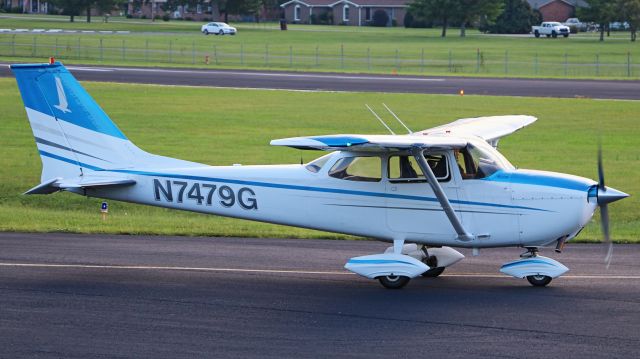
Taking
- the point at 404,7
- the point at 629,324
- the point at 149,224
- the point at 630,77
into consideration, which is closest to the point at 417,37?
the point at 404,7

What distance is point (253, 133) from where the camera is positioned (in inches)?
1325

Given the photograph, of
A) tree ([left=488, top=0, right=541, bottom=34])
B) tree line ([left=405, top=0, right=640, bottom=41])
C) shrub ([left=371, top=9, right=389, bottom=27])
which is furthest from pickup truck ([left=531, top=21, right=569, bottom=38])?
shrub ([left=371, top=9, right=389, bottom=27])

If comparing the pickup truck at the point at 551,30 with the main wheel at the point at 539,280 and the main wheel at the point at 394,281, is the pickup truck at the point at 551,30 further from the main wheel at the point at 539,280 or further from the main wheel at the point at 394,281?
the main wheel at the point at 394,281

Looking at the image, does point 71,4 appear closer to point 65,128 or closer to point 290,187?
point 65,128

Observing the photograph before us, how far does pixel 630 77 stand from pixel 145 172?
4517 centimetres

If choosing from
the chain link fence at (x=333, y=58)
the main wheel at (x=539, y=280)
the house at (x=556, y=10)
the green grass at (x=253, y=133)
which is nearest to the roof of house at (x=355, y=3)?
the house at (x=556, y=10)

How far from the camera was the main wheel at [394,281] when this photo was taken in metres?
14.4

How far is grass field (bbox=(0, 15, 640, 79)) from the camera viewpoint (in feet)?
209

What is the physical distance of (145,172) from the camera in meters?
15.4

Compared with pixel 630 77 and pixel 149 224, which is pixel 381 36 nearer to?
pixel 630 77

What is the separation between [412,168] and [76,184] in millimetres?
4817

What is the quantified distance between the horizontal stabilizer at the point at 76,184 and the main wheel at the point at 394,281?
3935 millimetres

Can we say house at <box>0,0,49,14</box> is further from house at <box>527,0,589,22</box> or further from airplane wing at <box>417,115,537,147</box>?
airplane wing at <box>417,115,537,147</box>

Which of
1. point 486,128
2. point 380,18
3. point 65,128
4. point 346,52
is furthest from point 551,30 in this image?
point 65,128
